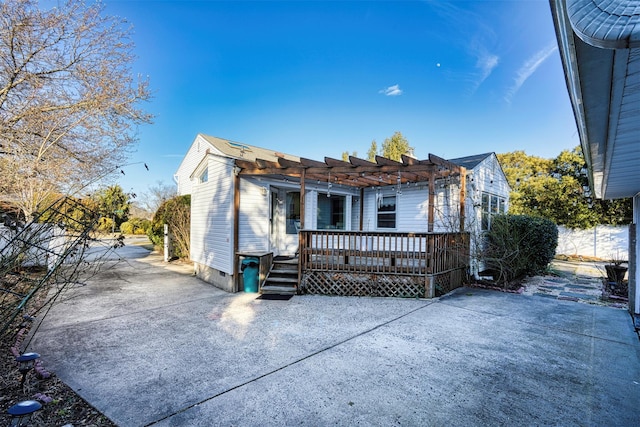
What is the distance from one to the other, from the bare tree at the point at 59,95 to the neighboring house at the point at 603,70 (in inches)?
244

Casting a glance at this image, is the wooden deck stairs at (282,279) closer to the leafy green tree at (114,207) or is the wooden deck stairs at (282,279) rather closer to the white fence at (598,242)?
the leafy green tree at (114,207)

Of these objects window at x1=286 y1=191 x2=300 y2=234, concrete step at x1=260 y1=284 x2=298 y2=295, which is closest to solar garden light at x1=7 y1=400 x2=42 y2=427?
concrete step at x1=260 y1=284 x2=298 y2=295

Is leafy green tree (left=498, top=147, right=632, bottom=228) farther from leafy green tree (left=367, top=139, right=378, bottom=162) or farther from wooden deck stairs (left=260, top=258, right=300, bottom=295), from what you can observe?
wooden deck stairs (left=260, top=258, right=300, bottom=295)

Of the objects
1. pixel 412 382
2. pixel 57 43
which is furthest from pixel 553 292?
pixel 57 43

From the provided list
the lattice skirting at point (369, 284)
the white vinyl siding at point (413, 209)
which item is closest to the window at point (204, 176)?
the lattice skirting at point (369, 284)

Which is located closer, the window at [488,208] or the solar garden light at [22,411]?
the solar garden light at [22,411]

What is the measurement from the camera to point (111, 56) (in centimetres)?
666

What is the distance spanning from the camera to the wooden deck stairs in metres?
7.03

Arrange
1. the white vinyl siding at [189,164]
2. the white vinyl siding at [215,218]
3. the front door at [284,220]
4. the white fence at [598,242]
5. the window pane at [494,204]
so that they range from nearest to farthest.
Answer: the white vinyl siding at [215,218]
the front door at [284,220]
the window pane at [494,204]
the white fence at [598,242]
the white vinyl siding at [189,164]

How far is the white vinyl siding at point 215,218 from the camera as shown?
24.9 ft

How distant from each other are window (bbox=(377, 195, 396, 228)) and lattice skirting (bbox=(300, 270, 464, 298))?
10.8ft

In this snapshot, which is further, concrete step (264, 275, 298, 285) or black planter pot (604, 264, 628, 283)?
black planter pot (604, 264, 628, 283)

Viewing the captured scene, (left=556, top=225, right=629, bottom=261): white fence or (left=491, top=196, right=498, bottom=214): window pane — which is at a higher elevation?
(left=491, top=196, right=498, bottom=214): window pane

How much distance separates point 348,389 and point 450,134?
1557 cm
